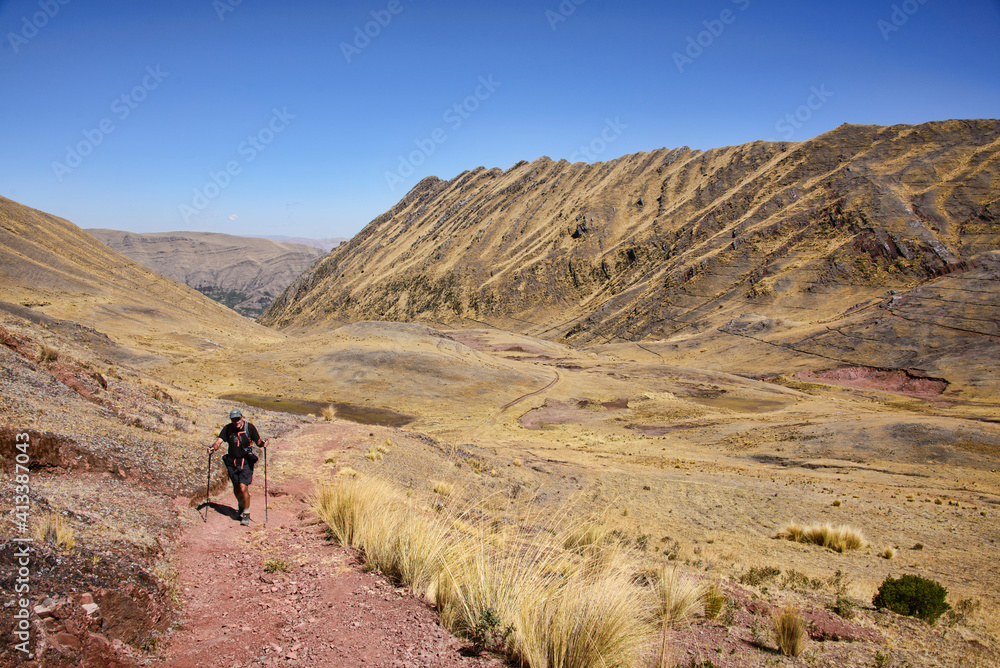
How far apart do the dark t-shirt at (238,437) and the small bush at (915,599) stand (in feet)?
29.6

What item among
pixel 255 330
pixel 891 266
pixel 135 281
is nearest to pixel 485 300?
pixel 255 330

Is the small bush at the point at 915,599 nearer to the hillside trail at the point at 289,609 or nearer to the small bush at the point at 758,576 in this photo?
the small bush at the point at 758,576

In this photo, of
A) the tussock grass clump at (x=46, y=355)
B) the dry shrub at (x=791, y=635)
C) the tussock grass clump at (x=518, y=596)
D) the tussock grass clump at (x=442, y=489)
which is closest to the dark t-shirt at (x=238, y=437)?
the tussock grass clump at (x=518, y=596)

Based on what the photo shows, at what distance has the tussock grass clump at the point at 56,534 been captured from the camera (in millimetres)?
4254

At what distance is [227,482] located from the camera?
866 centimetres

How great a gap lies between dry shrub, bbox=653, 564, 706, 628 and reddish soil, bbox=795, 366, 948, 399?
133 ft

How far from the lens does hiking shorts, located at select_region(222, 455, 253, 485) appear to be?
23.9 feet

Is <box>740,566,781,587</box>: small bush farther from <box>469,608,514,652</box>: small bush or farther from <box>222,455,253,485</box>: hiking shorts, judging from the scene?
<box>222,455,253,485</box>: hiking shorts

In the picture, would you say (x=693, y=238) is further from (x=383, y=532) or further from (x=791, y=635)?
(x=383, y=532)

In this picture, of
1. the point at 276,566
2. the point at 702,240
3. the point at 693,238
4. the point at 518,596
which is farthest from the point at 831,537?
the point at 693,238

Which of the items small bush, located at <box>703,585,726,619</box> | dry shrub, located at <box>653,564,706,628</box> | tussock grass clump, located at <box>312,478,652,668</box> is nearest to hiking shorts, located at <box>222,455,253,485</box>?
tussock grass clump, located at <box>312,478,652,668</box>

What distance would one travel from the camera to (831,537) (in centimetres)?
1165

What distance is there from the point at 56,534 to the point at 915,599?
9476mm

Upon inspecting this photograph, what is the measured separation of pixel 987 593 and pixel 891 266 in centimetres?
5757
